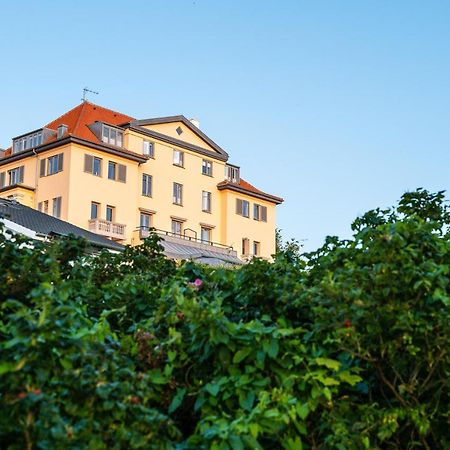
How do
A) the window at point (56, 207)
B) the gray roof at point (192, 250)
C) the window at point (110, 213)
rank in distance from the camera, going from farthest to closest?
the window at point (110, 213) → the window at point (56, 207) → the gray roof at point (192, 250)

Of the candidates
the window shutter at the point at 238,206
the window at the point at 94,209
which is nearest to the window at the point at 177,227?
the window shutter at the point at 238,206

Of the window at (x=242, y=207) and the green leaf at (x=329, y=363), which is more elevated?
the window at (x=242, y=207)

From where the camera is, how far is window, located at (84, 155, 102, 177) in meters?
42.7

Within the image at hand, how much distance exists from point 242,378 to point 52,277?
1.22 meters

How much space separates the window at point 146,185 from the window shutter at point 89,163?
156 inches

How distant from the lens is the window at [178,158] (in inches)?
1903

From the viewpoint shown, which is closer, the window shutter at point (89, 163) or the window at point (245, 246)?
the window shutter at point (89, 163)

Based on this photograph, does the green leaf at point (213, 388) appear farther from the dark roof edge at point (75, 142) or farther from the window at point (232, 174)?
the window at point (232, 174)

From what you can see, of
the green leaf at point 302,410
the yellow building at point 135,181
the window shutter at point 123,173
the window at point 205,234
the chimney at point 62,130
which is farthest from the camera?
the window at point 205,234

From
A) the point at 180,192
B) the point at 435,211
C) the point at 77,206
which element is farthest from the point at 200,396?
the point at 180,192

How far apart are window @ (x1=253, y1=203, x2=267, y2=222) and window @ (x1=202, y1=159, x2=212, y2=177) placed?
4217 mm

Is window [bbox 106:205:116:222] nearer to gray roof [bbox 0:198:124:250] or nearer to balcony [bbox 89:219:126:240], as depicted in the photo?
balcony [bbox 89:219:126:240]

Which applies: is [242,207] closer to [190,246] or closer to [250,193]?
[250,193]

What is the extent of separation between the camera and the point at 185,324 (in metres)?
4.12
